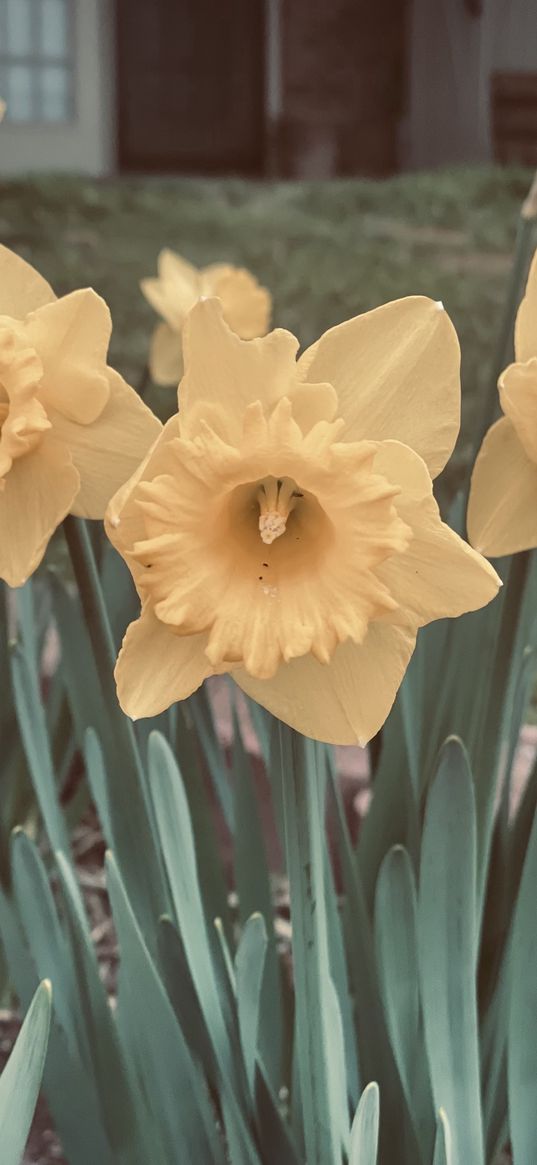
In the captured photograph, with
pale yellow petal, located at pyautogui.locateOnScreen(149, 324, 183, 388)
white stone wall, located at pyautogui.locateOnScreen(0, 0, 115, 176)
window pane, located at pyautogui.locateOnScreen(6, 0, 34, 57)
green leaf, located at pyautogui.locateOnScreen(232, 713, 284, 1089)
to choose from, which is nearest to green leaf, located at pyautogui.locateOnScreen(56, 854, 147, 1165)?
green leaf, located at pyautogui.locateOnScreen(232, 713, 284, 1089)

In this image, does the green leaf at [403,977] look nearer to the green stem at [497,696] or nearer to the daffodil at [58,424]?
the green stem at [497,696]

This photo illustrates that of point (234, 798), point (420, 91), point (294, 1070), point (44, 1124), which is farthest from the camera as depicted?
point (420, 91)

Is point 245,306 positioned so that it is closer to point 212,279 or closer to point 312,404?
point 212,279

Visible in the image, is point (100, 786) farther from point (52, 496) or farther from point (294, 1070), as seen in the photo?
point (52, 496)

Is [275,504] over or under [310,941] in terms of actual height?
over

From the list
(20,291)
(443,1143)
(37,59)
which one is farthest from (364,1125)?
(37,59)

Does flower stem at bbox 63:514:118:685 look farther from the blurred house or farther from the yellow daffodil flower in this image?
the blurred house

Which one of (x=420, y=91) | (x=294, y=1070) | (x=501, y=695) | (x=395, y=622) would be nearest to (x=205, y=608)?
(x=395, y=622)

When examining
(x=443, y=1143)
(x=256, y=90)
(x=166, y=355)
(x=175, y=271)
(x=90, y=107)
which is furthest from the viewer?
(x=256, y=90)
